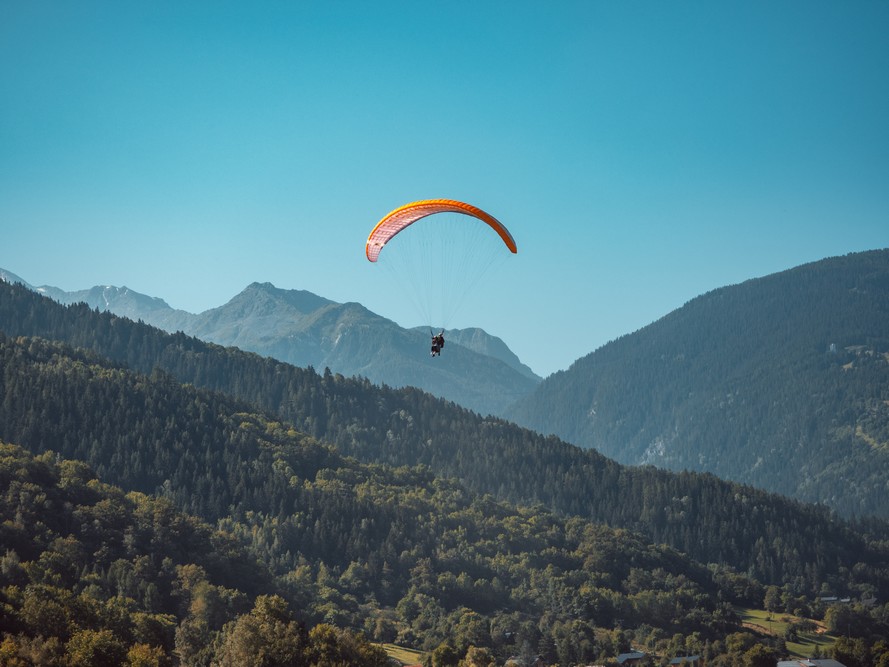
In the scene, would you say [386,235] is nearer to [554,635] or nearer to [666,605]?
[554,635]

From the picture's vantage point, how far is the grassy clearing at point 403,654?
130m

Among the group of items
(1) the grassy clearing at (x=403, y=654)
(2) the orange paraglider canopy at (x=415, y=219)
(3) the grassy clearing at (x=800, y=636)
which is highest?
(2) the orange paraglider canopy at (x=415, y=219)

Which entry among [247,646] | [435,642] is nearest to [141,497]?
[435,642]

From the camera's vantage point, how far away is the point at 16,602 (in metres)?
92.1

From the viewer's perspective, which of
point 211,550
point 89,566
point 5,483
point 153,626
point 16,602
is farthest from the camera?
point 211,550

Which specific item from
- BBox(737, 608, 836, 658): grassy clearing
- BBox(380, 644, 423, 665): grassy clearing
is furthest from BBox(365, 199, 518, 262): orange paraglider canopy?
BBox(737, 608, 836, 658): grassy clearing

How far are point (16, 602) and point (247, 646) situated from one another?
20.8m

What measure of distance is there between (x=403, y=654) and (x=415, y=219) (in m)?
64.5

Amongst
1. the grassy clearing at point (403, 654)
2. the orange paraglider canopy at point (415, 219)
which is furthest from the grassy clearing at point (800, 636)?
the orange paraglider canopy at point (415, 219)

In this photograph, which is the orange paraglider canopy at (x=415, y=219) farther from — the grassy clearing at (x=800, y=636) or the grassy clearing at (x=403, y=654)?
the grassy clearing at (x=800, y=636)

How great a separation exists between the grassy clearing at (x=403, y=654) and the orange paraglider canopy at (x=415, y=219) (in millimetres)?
51927

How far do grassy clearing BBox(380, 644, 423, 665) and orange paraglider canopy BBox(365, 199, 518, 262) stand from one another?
51.9 meters

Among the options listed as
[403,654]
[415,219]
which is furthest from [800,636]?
[415,219]

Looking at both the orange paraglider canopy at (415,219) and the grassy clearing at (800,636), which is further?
the grassy clearing at (800,636)
